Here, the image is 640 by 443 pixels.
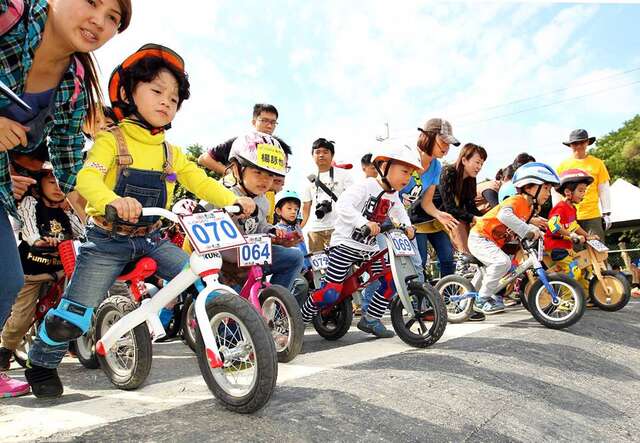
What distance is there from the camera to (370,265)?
4.39m

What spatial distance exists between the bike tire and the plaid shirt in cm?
602

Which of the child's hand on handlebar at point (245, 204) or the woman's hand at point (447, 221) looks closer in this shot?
the child's hand on handlebar at point (245, 204)

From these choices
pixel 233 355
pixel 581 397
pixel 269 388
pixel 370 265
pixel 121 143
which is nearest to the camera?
pixel 269 388

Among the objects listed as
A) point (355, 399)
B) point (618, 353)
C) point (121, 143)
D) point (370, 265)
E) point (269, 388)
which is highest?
point (121, 143)

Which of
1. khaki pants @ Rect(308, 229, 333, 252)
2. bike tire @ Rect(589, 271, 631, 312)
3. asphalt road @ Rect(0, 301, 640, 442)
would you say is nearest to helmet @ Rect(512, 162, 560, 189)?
bike tire @ Rect(589, 271, 631, 312)

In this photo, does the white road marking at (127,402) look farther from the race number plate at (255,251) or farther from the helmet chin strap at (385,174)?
the helmet chin strap at (385,174)

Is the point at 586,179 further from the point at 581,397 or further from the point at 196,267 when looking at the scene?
the point at 196,267

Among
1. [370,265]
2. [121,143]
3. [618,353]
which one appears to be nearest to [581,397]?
[618,353]

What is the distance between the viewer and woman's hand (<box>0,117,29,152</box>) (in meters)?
1.75

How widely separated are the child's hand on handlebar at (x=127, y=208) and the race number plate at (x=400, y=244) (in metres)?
2.27

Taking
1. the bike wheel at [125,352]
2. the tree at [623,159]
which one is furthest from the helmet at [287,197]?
the tree at [623,159]

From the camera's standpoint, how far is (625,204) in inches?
657

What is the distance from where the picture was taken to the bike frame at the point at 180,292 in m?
2.17

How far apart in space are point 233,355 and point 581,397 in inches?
85.7
